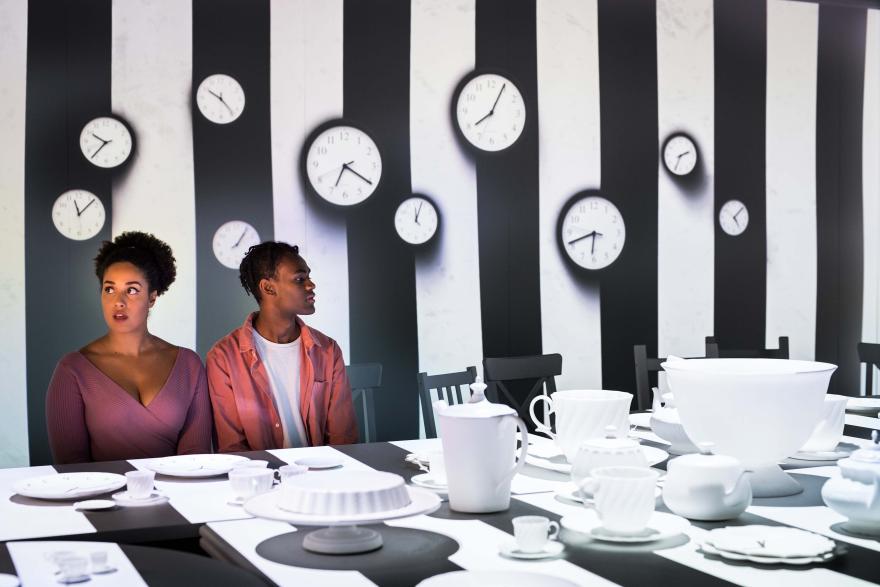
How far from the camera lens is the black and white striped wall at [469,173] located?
14.0 ft

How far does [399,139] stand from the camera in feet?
15.5

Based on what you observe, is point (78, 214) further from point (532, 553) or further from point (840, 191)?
point (840, 191)

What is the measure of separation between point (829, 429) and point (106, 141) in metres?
3.31

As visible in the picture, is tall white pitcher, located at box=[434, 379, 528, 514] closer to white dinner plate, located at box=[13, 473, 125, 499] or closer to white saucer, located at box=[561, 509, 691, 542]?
white saucer, located at box=[561, 509, 691, 542]

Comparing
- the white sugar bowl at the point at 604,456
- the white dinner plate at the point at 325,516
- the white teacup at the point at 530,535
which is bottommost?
the white teacup at the point at 530,535

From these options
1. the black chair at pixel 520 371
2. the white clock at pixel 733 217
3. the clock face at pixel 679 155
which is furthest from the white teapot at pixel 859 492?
the white clock at pixel 733 217

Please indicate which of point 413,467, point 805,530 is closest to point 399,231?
point 413,467

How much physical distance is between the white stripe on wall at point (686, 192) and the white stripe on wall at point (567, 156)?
398 millimetres

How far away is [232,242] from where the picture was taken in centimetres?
448

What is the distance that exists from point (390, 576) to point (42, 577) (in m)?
0.41

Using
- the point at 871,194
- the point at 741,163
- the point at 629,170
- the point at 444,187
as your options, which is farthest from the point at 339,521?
the point at 871,194

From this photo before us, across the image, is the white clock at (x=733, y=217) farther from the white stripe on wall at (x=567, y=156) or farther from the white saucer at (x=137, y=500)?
the white saucer at (x=137, y=500)

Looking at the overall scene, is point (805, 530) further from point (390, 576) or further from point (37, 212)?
point (37, 212)

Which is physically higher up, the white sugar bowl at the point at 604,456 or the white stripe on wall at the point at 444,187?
the white stripe on wall at the point at 444,187
